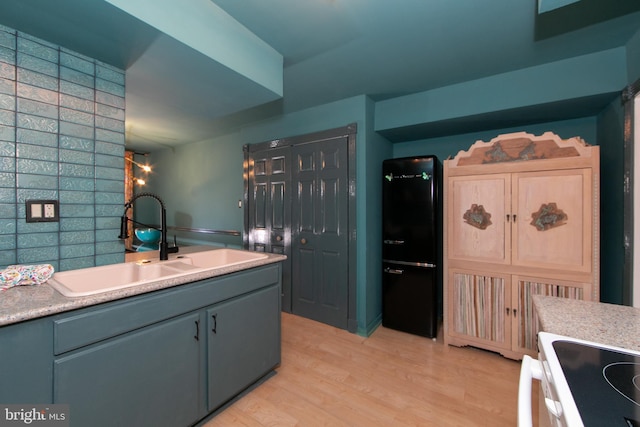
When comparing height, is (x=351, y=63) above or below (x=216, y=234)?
above

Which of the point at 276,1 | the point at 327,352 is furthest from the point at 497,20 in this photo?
the point at 327,352

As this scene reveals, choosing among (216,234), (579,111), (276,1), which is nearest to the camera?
(276,1)

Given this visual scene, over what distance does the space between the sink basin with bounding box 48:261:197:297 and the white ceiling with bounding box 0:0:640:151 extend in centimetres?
→ 125

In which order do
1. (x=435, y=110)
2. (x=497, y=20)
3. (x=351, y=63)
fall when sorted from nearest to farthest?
(x=497, y=20) → (x=351, y=63) → (x=435, y=110)

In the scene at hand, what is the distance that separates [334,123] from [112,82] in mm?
1869

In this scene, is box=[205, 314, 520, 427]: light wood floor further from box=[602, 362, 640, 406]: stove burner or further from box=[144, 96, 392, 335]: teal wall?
box=[602, 362, 640, 406]: stove burner

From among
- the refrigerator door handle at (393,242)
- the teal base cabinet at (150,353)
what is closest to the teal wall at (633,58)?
the refrigerator door handle at (393,242)

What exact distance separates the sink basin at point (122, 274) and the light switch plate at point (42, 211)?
0.38 metres

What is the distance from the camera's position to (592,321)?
1.00 meters

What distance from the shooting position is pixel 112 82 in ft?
5.72

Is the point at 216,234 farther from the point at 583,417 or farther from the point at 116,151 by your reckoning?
the point at 583,417

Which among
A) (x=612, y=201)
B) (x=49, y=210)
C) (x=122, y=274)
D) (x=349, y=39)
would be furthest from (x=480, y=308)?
(x=49, y=210)

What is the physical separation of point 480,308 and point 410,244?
0.79 meters

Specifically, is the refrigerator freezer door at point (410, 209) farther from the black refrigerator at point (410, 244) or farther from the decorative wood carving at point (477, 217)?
the decorative wood carving at point (477, 217)
